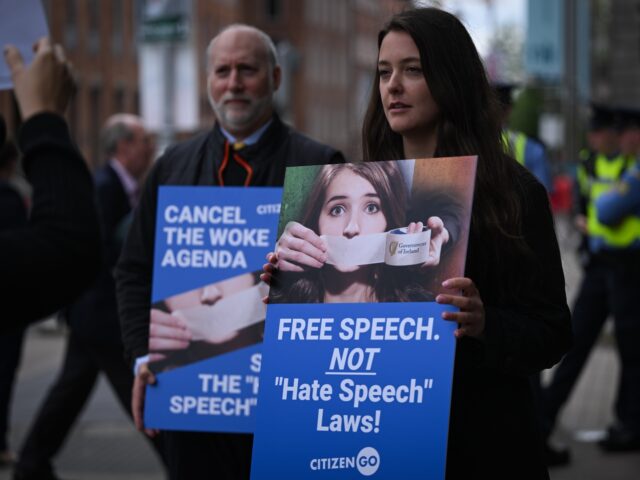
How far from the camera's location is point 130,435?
8922 mm

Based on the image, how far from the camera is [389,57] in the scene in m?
3.21

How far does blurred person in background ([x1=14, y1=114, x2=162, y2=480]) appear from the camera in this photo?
6980mm

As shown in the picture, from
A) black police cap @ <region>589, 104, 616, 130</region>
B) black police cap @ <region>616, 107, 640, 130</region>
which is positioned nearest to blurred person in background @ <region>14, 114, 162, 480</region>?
black police cap @ <region>589, 104, 616, 130</region>

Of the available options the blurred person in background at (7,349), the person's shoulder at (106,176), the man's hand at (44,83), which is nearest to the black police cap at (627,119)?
the person's shoulder at (106,176)

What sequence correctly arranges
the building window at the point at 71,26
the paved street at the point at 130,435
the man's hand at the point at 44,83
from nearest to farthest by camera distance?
the man's hand at the point at 44,83 < the paved street at the point at 130,435 < the building window at the point at 71,26

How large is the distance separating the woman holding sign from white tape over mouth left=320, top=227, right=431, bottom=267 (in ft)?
0.40

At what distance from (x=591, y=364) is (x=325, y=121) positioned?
78.8 m

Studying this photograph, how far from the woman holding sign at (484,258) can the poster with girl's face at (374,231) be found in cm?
7

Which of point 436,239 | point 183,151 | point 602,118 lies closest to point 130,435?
point 602,118

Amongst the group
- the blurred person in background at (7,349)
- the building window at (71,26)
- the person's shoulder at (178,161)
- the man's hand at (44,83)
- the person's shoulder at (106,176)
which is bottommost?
the blurred person in background at (7,349)

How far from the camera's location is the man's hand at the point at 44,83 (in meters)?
2.37

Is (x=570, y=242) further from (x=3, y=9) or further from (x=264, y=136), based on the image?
(x=3, y=9)

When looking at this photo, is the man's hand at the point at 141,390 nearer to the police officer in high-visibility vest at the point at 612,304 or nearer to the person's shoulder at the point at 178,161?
the person's shoulder at the point at 178,161

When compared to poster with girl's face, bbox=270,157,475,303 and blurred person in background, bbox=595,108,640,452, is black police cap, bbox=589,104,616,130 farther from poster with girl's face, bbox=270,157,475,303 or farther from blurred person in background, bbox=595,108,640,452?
poster with girl's face, bbox=270,157,475,303
